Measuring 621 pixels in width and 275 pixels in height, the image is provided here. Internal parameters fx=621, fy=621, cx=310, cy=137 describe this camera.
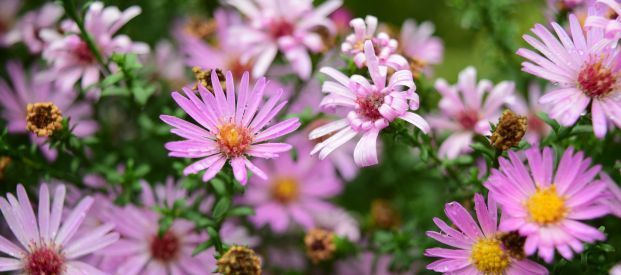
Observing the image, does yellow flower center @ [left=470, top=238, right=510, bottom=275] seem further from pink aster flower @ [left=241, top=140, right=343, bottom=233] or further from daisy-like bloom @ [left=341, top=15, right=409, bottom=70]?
pink aster flower @ [left=241, top=140, right=343, bottom=233]

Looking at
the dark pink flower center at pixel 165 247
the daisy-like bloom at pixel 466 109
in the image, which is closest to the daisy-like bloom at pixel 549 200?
the daisy-like bloom at pixel 466 109

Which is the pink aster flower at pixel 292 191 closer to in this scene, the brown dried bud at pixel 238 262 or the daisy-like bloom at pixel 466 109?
the daisy-like bloom at pixel 466 109

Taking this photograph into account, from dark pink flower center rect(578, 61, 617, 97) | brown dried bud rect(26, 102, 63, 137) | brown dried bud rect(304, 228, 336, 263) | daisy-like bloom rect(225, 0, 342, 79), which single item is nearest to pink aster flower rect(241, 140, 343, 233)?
brown dried bud rect(304, 228, 336, 263)

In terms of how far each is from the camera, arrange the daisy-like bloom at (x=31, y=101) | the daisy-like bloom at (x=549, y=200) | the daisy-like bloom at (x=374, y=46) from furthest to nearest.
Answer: the daisy-like bloom at (x=31, y=101) → the daisy-like bloom at (x=374, y=46) → the daisy-like bloom at (x=549, y=200)

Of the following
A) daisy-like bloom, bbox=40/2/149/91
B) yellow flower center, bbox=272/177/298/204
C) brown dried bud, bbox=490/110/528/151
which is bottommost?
brown dried bud, bbox=490/110/528/151

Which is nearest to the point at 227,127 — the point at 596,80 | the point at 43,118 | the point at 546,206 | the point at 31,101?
the point at 43,118

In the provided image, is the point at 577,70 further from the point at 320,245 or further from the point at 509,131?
the point at 320,245

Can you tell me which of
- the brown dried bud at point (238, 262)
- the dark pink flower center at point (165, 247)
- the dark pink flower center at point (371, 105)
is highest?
the dark pink flower center at point (371, 105)

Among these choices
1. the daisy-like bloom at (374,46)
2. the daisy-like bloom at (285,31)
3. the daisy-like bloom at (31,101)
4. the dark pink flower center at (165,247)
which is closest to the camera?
the daisy-like bloom at (374,46)
